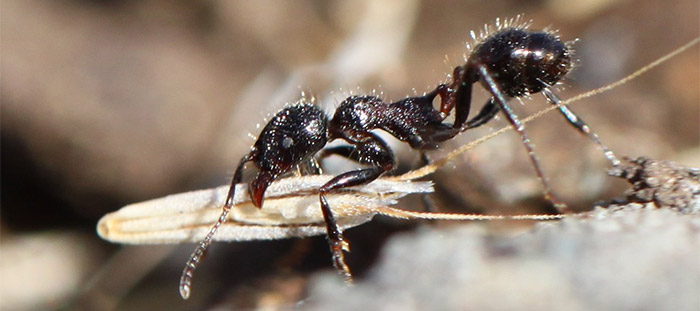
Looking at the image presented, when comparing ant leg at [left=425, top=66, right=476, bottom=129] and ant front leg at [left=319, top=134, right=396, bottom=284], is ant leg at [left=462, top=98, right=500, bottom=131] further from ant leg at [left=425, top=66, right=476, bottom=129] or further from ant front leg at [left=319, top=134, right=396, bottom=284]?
ant front leg at [left=319, top=134, right=396, bottom=284]

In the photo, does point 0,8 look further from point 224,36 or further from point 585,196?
point 585,196

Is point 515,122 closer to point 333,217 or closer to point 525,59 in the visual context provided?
point 525,59

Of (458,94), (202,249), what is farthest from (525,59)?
(202,249)

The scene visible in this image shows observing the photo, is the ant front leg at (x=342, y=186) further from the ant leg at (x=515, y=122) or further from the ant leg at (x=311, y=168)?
the ant leg at (x=515, y=122)

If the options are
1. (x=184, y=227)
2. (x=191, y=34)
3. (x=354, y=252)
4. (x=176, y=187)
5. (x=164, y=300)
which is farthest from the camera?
(x=191, y=34)

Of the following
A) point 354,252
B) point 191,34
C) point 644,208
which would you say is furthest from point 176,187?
point 644,208

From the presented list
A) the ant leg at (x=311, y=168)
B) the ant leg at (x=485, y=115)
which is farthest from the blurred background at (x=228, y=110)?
the ant leg at (x=311, y=168)
